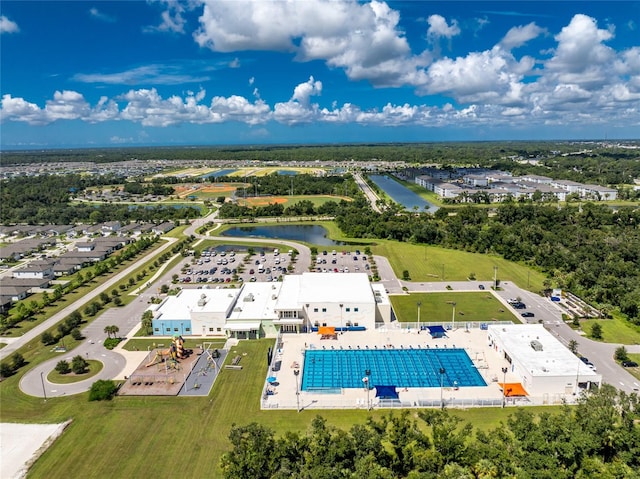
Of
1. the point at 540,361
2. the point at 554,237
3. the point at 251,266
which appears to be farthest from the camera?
the point at 554,237

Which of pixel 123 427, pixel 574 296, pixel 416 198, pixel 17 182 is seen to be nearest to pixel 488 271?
pixel 574 296

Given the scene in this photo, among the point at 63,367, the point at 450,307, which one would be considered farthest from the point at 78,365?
the point at 450,307

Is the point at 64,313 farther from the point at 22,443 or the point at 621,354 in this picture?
the point at 621,354

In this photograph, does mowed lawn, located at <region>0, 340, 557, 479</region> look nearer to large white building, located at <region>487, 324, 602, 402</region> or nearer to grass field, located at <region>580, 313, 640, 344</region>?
large white building, located at <region>487, 324, 602, 402</region>

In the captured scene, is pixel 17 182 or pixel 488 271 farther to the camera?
pixel 17 182

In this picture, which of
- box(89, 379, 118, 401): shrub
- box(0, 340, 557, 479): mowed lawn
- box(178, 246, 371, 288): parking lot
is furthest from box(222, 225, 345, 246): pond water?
box(89, 379, 118, 401): shrub

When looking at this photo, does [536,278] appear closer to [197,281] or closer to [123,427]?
[197,281]

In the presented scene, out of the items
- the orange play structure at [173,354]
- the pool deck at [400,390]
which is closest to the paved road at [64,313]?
the orange play structure at [173,354]
